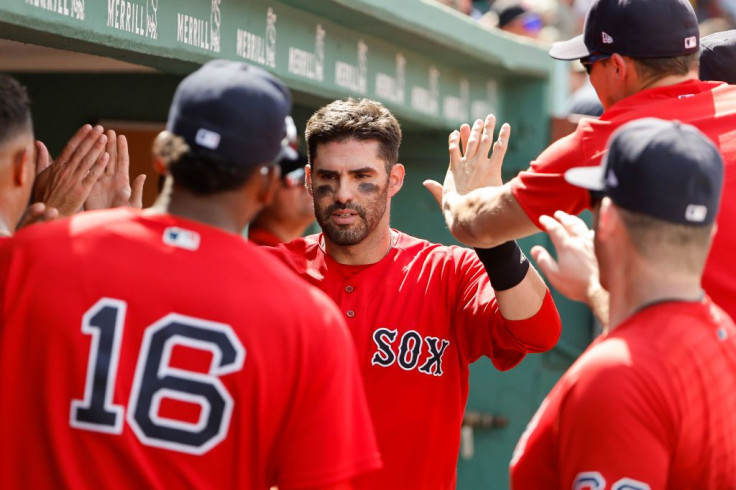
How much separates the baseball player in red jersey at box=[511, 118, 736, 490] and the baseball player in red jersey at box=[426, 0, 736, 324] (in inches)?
21.9

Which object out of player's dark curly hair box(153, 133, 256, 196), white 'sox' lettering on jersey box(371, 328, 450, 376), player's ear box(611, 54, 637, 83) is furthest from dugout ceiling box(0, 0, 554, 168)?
player's ear box(611, 54, 637, 83)

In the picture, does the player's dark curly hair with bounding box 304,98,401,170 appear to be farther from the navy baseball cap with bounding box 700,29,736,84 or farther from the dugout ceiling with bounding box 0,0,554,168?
the navy baseball cap with bounding box 700,29,736,84

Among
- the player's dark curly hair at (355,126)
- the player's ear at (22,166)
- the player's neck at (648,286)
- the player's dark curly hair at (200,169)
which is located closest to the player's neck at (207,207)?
the player's dark curly hair at (200,169)

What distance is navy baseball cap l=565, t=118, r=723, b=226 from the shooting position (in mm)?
2352

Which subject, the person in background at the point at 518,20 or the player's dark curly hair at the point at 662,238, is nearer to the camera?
the player's dark curly hair at the point at 662,238

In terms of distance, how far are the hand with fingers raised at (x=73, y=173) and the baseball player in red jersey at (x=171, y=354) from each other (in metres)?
0.99

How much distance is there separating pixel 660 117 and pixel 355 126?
1235 millimetres

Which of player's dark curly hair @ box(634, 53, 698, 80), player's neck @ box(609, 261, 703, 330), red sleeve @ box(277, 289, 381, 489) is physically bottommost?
red sleeve @ box(277, 289, 381, 489)

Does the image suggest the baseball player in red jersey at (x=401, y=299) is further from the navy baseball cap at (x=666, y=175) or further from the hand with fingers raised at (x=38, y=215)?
the navy baseball cap at (x=666, y=175)

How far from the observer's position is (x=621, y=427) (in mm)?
2244

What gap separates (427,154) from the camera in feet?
22.9

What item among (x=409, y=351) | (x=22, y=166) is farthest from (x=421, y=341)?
(x=22, y=166)

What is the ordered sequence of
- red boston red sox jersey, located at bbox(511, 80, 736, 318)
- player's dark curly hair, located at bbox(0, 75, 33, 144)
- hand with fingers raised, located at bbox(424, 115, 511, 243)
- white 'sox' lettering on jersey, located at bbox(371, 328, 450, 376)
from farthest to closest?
white 'sox' lettering on jersey, located at bbox(371, 328, 450, 376), hand with fingers raised, located at bbox(424, 115, 511, 243), red boston red sox jersey, located at bbox(511, 80, 736, 318), player's dark curly hair, located at bbox(0, 75, 33, 144)

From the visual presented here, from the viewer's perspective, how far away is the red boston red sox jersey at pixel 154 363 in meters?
2.31
